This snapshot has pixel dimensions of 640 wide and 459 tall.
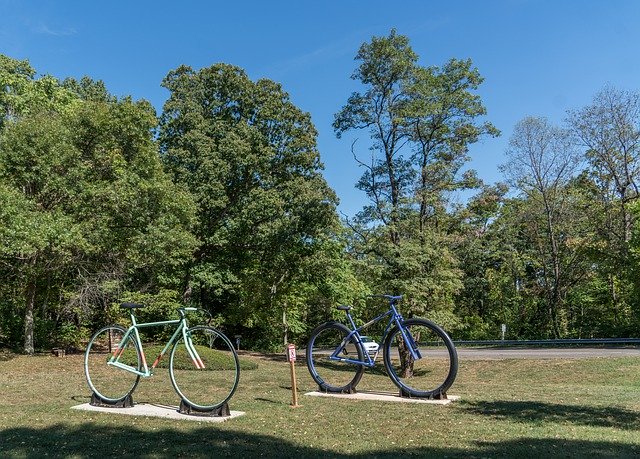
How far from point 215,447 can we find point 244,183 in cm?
1882

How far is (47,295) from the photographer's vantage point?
17.8 m

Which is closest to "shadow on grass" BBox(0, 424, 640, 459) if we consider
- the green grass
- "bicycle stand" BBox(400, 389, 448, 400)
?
the green grass

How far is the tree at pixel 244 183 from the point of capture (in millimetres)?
21594

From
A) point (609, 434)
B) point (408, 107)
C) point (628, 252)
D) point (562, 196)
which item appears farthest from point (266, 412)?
point (562, 196)

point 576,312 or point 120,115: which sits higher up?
point 120,115

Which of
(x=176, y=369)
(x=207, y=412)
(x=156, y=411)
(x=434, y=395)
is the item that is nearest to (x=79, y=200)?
(x=176, y=369)

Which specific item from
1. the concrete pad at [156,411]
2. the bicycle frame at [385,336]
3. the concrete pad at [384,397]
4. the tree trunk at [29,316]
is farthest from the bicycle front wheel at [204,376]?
the tree trunk at [29,316]

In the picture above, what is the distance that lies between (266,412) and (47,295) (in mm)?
13680

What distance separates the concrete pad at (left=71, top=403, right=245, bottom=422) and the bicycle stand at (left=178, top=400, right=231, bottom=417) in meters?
0.07

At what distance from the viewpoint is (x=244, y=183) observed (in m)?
23.3

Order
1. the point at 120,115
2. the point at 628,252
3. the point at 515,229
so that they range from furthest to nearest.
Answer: the point at 515,229, the point at 628,252, the point at 120,115

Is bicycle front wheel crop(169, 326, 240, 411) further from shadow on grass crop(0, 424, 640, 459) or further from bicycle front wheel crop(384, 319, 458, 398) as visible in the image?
bicycle front wheel crop(384, 319, 458, 398)

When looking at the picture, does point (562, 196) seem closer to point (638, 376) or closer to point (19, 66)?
point (638, 376)

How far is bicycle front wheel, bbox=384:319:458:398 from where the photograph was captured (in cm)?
833
